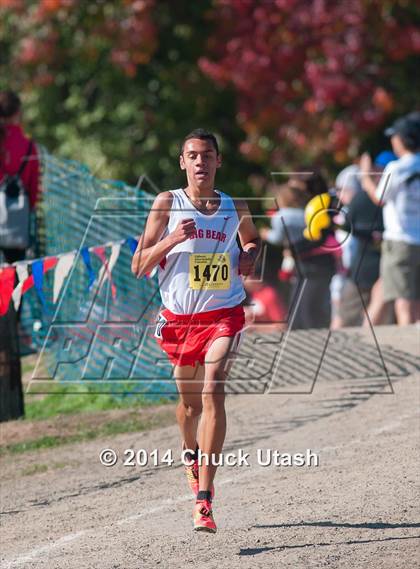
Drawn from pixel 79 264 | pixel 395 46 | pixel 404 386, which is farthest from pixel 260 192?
pixel 404 386

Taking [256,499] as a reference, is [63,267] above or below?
above

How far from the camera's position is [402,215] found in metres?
11.7

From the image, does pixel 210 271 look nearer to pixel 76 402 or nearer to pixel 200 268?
pixel 200 268

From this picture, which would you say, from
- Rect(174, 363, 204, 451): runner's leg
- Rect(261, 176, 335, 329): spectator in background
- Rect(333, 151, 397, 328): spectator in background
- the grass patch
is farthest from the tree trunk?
Rect(174, 363, 204, 451): runner's leg

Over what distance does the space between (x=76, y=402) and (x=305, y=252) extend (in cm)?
240

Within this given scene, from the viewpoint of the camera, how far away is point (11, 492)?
28.7 ft

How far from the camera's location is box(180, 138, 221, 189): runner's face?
7.20 m

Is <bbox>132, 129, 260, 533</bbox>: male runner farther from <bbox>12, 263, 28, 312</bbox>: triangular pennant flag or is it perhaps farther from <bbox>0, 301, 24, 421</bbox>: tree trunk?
<bbox>0, 301, 24, 421</bbox>: tree trunk

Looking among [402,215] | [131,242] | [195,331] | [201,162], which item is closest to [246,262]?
[195,331]

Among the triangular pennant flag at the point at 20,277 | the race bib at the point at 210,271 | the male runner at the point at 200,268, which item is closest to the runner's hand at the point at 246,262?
the male runner at the point at 200,268

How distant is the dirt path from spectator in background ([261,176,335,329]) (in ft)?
5.70

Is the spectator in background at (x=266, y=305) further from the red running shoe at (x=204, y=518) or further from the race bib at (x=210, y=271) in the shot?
the red running shoe at (x=204, y=518)

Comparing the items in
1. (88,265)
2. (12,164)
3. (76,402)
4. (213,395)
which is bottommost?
(76,402)

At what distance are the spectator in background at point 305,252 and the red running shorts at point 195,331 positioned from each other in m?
4.83
